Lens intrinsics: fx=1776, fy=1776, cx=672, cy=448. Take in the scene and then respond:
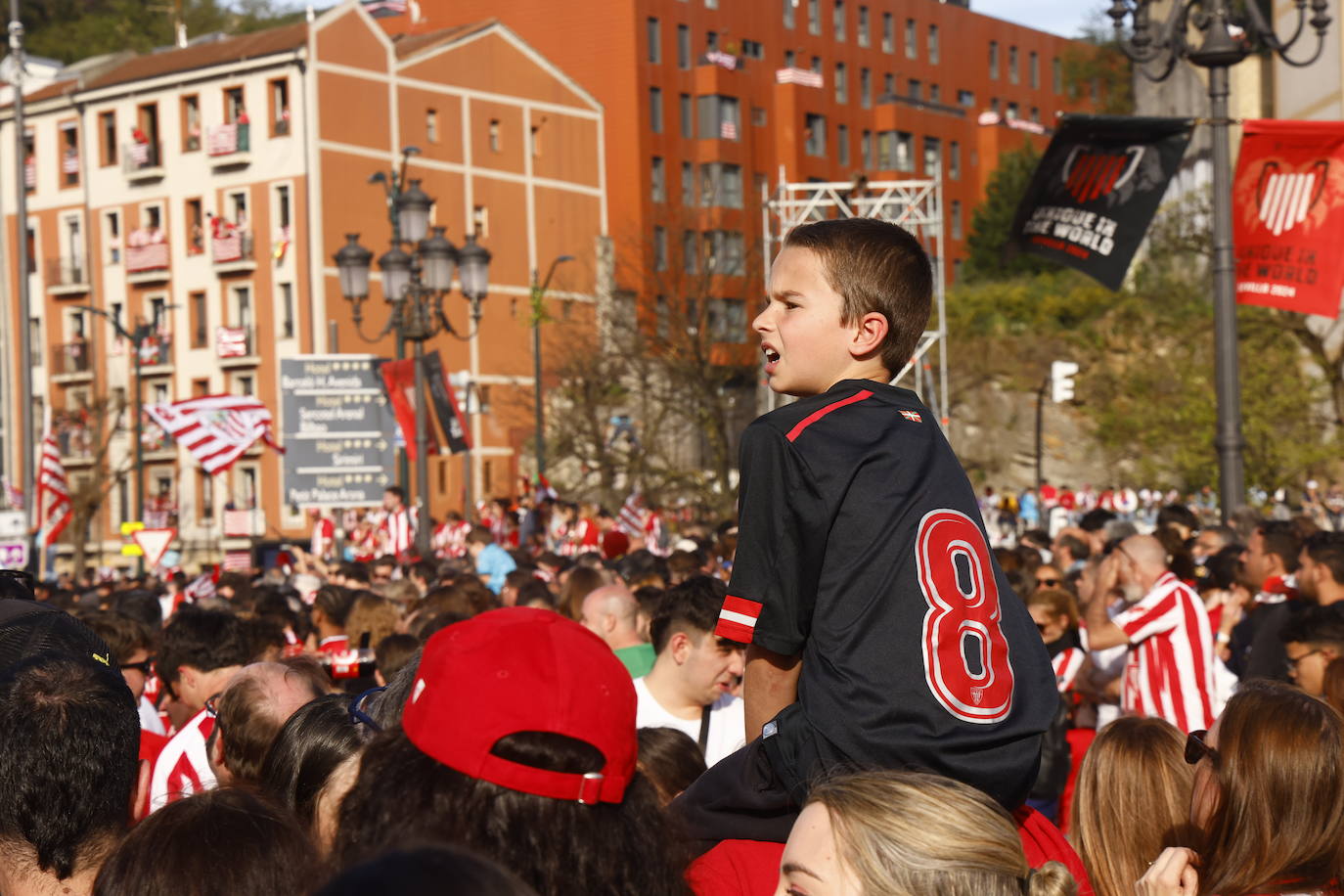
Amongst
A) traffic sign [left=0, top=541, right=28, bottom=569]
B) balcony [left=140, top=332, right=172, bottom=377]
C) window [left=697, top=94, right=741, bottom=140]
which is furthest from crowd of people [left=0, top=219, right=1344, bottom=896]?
window [left=697, top=94, right=741, bottom=140]

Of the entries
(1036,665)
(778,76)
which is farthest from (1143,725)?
(778,76)

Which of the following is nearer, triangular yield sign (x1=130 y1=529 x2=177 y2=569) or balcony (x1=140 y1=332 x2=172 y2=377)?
triangular yield sign (x1=130 y1=529 x2=177 y2=569)

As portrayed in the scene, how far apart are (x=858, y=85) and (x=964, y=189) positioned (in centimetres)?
821

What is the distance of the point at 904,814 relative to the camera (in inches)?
117

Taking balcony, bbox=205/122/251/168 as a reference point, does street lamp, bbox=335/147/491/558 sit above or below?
below

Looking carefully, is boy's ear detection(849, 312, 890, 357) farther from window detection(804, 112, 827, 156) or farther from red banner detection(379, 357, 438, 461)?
window detection(804, 112, 827, 156)

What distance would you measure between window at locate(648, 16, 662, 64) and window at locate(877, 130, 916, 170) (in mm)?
14466

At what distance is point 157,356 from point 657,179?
20.1 m

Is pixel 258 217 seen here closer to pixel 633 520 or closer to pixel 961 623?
pixel 633 520

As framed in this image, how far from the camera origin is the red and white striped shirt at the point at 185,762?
593cm

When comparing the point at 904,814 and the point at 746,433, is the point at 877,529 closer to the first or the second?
the point at 746,433

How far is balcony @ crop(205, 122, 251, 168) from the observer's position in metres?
61.7

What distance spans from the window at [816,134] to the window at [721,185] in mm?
5532

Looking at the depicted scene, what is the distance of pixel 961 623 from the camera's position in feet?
11.4
